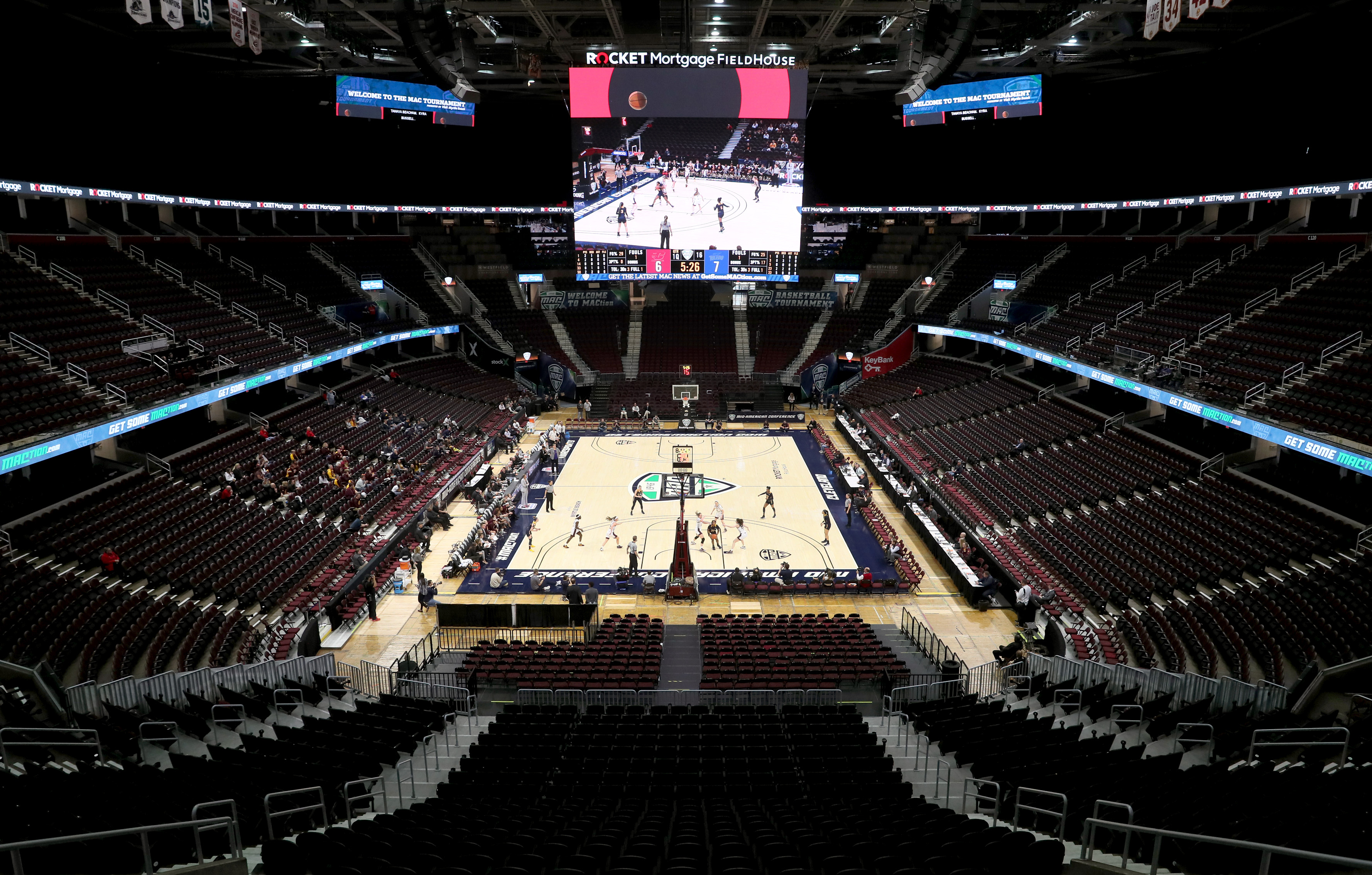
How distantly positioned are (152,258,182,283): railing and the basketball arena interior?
0.13 meters

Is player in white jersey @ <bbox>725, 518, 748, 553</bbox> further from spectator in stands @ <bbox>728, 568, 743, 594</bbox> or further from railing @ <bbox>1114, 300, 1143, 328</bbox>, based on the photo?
railing @ <bbox>1114, 300, 1143, 328</bbox>

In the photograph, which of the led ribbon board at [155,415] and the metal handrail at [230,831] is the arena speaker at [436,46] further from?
the metal handrail at [230,831]

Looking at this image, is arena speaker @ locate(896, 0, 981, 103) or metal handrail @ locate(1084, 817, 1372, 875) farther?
arena speaker @ locate(896, 0, 981, 103)

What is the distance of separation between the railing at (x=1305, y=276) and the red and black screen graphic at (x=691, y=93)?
68.0 ft

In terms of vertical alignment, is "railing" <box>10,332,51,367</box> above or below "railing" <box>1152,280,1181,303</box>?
below

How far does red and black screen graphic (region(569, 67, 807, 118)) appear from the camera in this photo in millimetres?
36562

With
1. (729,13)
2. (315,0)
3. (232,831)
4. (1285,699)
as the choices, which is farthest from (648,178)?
(232,831)

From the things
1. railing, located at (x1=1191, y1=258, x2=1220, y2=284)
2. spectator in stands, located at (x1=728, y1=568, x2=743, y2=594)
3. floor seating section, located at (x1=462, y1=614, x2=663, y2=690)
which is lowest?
floor seating section, located at (x1=462, y1=614, x2=663, y2=690)

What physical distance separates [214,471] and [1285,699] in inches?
1058

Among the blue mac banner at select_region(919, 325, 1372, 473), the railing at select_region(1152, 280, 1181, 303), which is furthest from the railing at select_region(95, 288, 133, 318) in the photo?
the railing at select_region(1152, 280, 1181, 303)

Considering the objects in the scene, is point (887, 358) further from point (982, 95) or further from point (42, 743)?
point (42, 743)

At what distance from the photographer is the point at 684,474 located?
1363 inches

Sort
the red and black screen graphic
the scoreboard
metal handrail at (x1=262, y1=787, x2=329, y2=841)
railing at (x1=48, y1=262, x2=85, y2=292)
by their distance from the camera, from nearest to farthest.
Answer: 1. metal handrail at (x1=262, y1=787, x2=329, y2=841)
2. railing at (x1=48, y1=262, x2=85, y2=292)
3. the red and black screen graphic
4. the scoreboard

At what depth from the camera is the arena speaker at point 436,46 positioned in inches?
667
